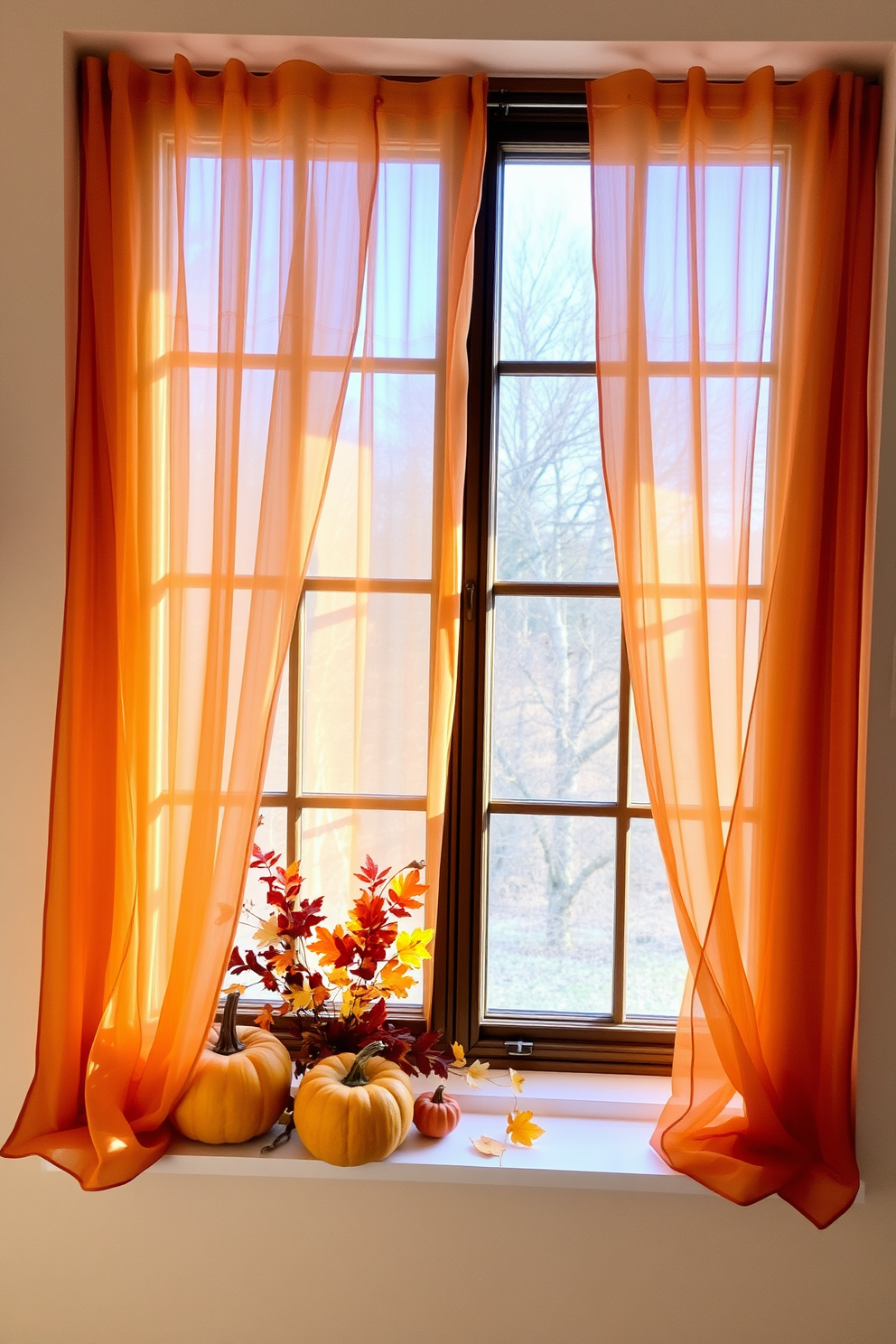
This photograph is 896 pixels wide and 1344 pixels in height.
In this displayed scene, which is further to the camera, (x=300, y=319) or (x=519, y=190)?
(x=519, y=190)

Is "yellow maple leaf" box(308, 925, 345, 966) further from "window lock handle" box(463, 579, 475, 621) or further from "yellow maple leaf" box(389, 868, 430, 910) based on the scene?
"window lock handle" box(463, 579, 475, 621)

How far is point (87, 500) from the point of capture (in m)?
1.81

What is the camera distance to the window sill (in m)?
1.77

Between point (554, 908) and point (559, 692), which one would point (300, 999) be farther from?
point (559, 692)

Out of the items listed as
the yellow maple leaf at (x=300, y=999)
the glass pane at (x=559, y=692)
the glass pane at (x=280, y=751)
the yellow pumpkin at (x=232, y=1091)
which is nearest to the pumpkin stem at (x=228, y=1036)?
the yellow pumpkin at (x=232, y=1091)

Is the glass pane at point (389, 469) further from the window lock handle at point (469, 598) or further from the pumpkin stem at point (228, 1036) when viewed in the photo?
the pumpkin stem at point (228, 1036)

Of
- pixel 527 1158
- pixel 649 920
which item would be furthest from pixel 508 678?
pixel 527 1158

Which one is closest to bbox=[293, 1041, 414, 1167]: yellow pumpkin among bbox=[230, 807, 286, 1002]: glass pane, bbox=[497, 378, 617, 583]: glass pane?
bbox=[230, 807, 286, 1002]: glass pane

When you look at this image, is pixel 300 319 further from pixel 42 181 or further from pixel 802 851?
pixel 802 851

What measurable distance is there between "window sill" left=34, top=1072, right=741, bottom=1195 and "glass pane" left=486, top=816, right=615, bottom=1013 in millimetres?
226

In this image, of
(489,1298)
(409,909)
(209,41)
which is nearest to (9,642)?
(409,909)

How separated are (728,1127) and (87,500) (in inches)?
68.3

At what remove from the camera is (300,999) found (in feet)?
5.91

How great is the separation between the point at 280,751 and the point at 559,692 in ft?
2.02
